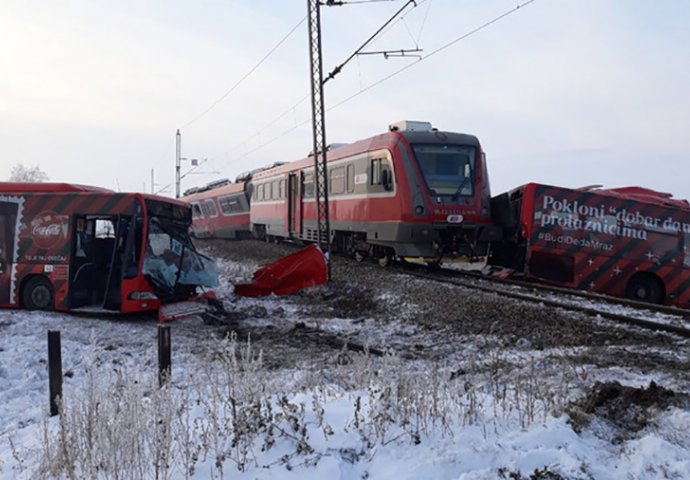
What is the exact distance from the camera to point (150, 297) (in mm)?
10602

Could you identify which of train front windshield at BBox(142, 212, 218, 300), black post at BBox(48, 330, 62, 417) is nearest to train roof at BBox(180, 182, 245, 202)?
train front windshield at BBox(142, 212, 218, 300)

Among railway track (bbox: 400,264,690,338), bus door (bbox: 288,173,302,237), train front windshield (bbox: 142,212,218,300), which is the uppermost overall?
bus door (bbox: 288,173,302,237)

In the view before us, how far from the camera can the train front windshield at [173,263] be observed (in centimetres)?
1083

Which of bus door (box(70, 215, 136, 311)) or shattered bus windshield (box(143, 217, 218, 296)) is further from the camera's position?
shattered bus windshield (box(143, 217, 218, 296))

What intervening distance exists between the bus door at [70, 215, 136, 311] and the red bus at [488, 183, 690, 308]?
26.8 ft

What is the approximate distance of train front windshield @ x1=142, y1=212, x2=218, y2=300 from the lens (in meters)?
10.8

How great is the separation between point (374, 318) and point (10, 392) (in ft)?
18.7

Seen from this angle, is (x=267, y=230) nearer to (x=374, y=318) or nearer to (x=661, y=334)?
(x=374, y=318)

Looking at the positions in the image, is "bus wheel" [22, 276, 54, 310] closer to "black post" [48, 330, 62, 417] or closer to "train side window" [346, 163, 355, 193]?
"black post" [48, 330, 62, 417]

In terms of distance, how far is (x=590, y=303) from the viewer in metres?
10.4

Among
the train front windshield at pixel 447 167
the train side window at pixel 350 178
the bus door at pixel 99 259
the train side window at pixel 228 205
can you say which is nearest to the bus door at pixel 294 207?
the train side window at pixel 350 178

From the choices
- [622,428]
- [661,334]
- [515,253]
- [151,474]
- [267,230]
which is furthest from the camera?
[267,230]

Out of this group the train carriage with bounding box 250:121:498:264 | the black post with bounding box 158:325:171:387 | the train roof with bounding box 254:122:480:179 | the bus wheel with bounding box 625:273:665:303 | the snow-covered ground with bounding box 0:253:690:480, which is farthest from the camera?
the train roof with bounding box 254:122:480:179

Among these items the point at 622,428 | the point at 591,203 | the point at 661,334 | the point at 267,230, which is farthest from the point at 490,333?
the point at 267,230
